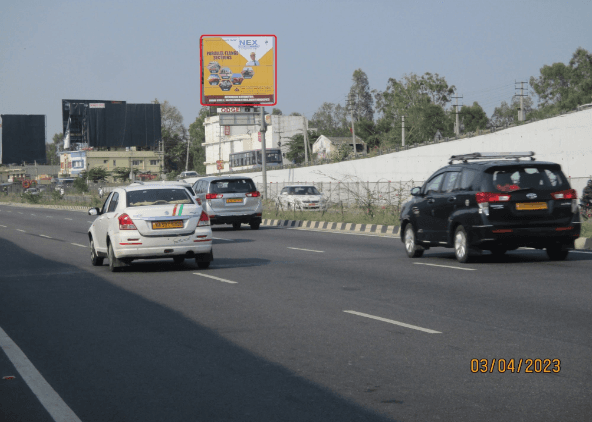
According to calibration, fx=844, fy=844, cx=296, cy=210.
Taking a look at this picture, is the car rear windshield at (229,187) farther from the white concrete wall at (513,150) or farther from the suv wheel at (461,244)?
the suv wheel at (461,244)

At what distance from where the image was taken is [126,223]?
49.2 ft

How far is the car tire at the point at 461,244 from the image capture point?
14.9 metres

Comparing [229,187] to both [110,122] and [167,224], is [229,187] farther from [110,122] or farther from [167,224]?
[110,122]

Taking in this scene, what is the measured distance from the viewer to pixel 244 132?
137125mm

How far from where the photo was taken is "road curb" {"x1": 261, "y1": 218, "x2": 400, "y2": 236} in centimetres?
2741

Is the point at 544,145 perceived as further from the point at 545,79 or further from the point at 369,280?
the point at 545,79

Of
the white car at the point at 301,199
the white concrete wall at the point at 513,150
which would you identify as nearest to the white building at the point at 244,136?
the white concrete wall at the point at 513,150

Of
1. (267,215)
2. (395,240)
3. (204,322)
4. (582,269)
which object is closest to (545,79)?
(267,215)

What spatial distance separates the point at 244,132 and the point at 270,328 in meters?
129

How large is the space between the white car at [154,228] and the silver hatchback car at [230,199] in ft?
42.6

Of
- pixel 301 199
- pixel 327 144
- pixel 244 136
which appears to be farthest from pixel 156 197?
pixel 244 136

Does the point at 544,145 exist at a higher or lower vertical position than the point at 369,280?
higher

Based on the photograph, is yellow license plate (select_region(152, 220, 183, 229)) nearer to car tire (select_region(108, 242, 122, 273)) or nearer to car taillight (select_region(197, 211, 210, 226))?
car taillight (select_region(197, 211, 210, 226))

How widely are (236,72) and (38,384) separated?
4322 cm
